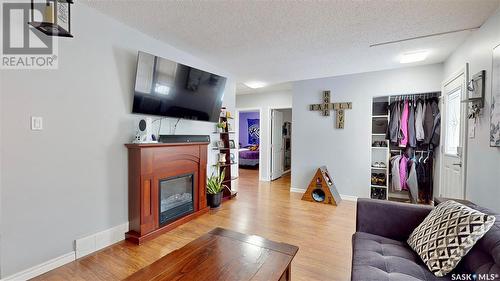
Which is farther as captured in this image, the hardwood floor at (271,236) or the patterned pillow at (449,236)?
the hardwood floor at (271,236)

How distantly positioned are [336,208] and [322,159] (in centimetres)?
103

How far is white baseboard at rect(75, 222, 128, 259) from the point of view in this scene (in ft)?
6.94

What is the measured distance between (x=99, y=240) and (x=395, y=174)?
440 centimetres

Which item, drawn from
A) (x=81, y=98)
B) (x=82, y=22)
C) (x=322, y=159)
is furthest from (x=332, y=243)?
(x=82, y=22)

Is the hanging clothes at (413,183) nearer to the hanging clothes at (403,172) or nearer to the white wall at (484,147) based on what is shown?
the hanging clothes at (403,172)

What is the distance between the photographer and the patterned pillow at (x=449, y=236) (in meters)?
1.19

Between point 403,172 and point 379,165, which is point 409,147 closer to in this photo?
point 403,172

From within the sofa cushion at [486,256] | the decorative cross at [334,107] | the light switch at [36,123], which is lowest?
the sofa cushion at [486,256]

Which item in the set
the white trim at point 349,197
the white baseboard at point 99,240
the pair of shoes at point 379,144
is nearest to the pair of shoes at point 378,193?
the white trim at point 349,197

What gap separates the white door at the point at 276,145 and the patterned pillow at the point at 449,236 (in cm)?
469

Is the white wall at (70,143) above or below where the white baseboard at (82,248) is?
above

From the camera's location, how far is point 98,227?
2.28m

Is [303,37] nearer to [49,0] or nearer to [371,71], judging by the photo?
[371,71]

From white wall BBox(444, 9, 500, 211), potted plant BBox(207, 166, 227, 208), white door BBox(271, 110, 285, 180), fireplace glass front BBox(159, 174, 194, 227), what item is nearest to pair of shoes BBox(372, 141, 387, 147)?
white wall BBox(444, 9, 500, 211)
